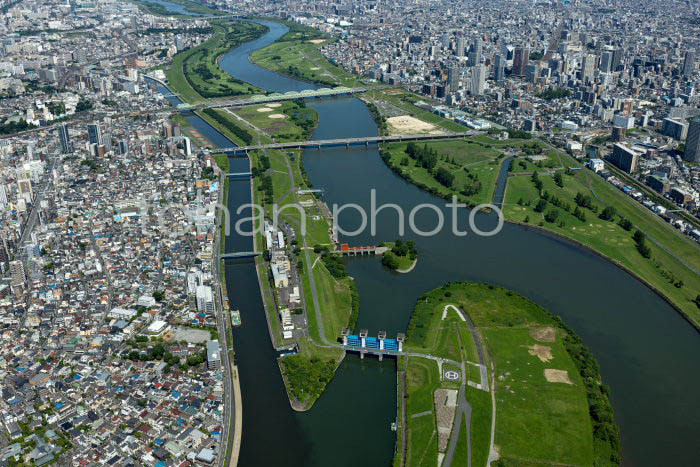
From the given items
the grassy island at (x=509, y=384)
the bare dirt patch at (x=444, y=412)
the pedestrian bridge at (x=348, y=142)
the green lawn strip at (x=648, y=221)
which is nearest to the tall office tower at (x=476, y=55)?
the pedestrian bridge at (x=348, y=142)

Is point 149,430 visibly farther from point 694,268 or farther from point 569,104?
point 569,104

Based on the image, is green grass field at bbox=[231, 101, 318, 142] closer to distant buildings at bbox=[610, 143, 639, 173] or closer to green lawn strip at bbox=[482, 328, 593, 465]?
distant buildings at bbox=[610, 143, 639, 173]

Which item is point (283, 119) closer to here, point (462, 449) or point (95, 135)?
point (95, 135)

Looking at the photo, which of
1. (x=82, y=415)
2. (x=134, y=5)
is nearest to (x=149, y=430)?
(x=82, y=415)

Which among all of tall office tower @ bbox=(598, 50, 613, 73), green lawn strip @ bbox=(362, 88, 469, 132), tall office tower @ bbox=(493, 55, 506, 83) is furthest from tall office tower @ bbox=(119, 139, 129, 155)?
tall office tower @ bbox=(598, 50, 613, 73)

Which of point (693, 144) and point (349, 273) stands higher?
point (693, 144)

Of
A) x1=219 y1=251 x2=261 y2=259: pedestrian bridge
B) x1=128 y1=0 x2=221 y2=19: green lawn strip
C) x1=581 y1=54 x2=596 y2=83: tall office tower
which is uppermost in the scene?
x1=128 y1=0 x2=221 y2=19: green lawn strip

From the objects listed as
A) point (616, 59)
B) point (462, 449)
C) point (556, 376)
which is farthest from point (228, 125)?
point (616, 59)
